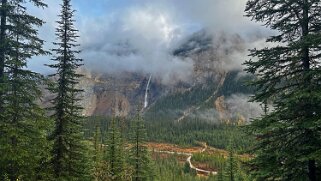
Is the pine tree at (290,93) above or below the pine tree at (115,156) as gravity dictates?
above

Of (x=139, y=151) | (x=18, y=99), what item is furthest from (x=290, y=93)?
(x=139, y=151)

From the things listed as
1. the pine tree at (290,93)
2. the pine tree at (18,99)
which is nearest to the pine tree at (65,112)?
the pine tree at (18,99)

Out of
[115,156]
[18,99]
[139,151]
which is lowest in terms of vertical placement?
[115,156]

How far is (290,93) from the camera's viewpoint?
45.8 feet

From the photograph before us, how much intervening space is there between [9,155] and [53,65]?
919 cm

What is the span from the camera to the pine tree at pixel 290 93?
1339 cm

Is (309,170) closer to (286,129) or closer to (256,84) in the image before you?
(286,129)

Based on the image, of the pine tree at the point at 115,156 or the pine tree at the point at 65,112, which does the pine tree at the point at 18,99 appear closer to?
the pine tree at the point at 65,112

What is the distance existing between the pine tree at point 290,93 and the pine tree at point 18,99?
10701 millimetres

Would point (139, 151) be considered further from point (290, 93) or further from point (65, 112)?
point (290, 93)

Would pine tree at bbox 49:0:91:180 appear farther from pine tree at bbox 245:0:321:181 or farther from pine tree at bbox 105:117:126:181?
pine tree at bbox 105:117:126:181

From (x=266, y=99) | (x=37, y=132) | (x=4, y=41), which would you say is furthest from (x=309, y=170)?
(x=4, y=41)

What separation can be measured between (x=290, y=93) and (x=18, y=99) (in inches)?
486

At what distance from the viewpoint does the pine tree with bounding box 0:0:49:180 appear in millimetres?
18203
